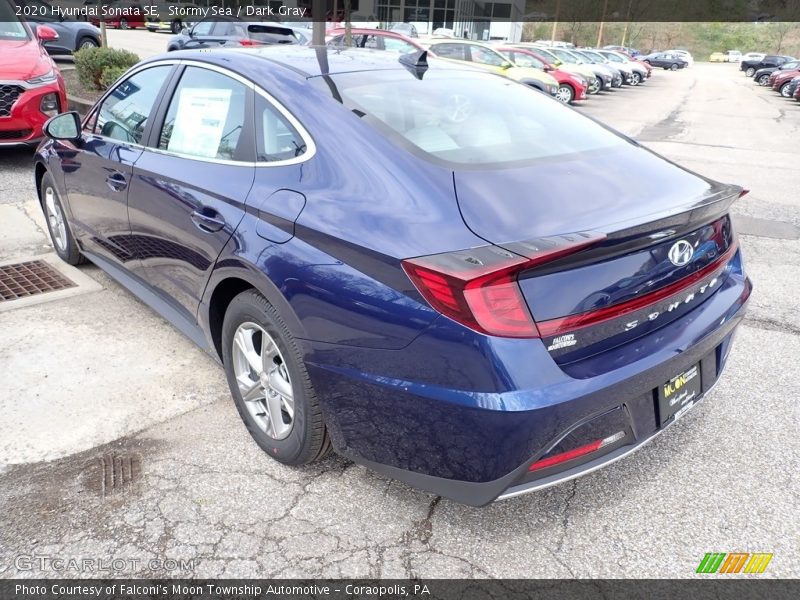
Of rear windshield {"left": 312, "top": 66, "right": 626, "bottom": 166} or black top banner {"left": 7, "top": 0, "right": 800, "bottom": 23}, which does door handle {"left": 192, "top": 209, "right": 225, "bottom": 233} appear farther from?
black top banner {"left": 7, "top": 0, "right": 800, "bottom": 23}

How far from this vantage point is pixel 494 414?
6.22ft

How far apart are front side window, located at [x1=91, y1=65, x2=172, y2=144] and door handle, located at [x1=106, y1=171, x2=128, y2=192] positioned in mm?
198

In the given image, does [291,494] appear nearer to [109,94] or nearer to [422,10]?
[109,94]

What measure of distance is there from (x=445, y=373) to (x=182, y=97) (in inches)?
85.4

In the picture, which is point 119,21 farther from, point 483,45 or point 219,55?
point 219,55

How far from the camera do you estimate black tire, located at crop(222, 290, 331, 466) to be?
7.84ft

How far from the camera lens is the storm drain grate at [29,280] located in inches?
175

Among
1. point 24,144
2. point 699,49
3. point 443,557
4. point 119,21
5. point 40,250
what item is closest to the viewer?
point 443,557

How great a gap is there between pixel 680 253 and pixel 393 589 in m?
1.50

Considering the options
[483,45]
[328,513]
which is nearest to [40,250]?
[328,513]

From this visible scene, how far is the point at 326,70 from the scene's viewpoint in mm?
2828

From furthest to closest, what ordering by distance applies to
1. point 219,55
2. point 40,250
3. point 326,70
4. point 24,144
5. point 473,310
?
point 24,144
point 40,250
point 219,55
point 326,70
point 473,310

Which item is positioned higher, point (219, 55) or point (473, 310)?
point (219, 55)

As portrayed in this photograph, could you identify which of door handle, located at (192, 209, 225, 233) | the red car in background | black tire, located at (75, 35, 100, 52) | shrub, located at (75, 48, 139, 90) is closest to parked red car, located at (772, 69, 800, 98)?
the red car in background
